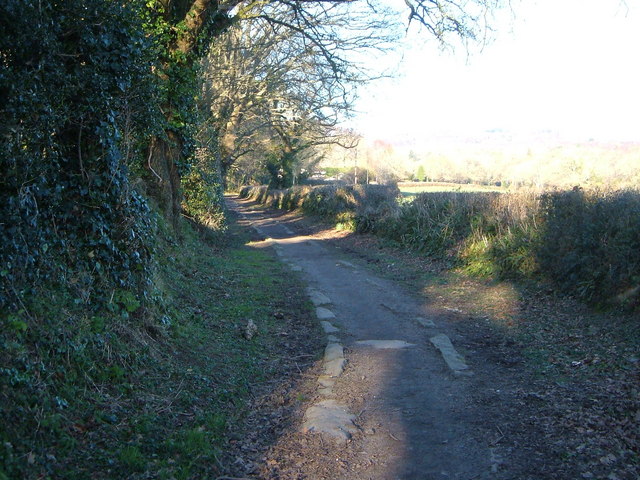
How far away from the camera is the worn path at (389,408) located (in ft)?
13.8

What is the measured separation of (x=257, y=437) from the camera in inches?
187

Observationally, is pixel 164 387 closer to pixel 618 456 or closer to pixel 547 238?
pixel 618 456

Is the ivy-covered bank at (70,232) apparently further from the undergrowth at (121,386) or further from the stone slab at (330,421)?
the stone slab at (330,421)

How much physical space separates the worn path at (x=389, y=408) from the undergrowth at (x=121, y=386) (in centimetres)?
72

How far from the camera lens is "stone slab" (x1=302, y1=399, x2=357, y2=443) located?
188 inches

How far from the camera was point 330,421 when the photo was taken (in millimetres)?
5008

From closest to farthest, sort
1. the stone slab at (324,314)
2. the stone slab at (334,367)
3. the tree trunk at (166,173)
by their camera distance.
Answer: the stone slab at (334,367)
the stone slab at (324,314)
the tree trunk at (166,173)

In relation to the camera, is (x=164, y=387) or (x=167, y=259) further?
(x=167, y=259)

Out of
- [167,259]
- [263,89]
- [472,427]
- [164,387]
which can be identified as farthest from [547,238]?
[263,89]

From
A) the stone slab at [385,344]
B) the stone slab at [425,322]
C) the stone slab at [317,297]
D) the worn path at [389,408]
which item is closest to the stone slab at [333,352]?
the worn path at [389,408]

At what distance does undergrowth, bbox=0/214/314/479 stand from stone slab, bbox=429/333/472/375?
182cm

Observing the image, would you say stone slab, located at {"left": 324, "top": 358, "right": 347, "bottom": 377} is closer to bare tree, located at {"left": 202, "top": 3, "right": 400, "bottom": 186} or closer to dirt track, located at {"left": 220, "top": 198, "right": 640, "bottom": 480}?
dirt track, located at {"left": 220, "top": 198, "right": 640, "bottom": 480}

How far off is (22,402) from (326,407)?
2723 mm

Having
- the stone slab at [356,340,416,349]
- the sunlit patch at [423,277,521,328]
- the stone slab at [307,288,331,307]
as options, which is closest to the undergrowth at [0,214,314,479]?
the stone slab at [356,340,416,349]
